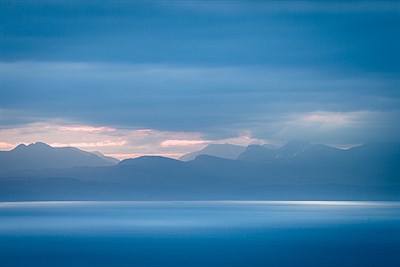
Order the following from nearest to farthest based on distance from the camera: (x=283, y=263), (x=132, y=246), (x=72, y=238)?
1. (x=283, y=263)
2. (x=132, y=246)
3. (x=72, y=238)

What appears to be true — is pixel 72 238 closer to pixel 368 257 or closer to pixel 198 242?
pixel 198 242

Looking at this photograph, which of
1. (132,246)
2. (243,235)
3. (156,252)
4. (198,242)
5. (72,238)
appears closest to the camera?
(156,252)

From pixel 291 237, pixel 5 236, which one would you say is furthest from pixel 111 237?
pixel 291 237

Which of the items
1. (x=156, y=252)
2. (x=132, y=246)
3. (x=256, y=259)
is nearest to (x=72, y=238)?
(x=132, y=246)

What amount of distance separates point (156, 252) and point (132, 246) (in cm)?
644

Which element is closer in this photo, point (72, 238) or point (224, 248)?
point (224, 248)

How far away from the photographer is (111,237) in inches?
3812

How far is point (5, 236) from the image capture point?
9775 cm

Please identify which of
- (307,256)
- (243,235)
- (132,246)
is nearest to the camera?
(307,256)

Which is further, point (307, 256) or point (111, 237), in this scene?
point (111, 237)

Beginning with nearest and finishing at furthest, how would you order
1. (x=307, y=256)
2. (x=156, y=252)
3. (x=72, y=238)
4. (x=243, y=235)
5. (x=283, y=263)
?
(x=283, y=263) < (x=307, y=256) < (x=156, y=252) < (x=72, y=238) < (x=243, y=235)

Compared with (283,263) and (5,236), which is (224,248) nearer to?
(283,263)

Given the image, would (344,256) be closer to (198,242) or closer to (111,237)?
(198,242)

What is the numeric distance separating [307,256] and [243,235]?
1250 inches
